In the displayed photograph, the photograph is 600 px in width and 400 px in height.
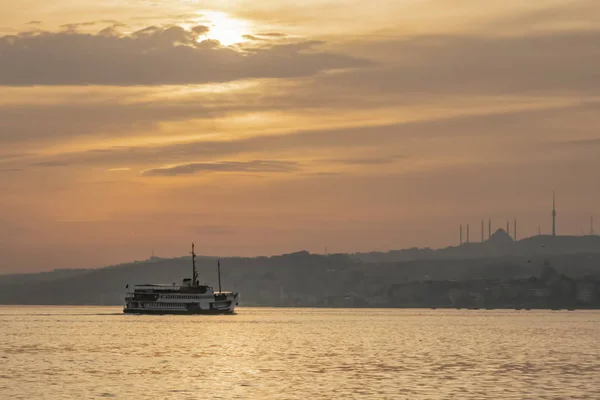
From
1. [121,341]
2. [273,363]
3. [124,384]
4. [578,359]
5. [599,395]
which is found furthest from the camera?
[121,341]

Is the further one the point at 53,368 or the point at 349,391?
the point at 53,368

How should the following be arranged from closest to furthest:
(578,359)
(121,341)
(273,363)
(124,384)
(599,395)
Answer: (599,395) < (124,384) < (273,363) < (578,359) < (121,341)

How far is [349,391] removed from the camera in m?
93.4

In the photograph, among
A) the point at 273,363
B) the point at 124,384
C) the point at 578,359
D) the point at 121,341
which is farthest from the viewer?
the point at 121,341

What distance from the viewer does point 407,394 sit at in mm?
89812

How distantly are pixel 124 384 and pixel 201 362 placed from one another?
30.5 m

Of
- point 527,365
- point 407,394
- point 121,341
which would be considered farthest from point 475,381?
point 121,341

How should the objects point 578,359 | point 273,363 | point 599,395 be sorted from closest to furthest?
point 599,395, point 273,363, point 578,359

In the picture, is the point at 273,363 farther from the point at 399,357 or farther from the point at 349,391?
the point at 349,391

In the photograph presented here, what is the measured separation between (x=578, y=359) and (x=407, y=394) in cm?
5381

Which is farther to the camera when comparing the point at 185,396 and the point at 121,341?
the point at 121,341

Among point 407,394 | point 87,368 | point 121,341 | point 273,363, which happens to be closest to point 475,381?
point 407,394

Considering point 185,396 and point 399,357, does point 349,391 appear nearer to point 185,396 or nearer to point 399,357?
point 185,396

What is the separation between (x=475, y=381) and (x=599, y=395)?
51.9ft
